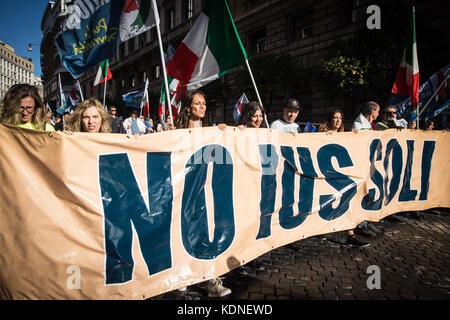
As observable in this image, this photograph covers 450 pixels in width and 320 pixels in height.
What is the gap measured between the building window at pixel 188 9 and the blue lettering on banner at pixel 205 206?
76.4 feet

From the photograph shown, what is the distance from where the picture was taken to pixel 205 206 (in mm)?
2328

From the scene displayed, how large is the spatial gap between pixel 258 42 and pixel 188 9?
32.0ft

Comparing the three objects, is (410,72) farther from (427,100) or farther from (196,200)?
(196,200)

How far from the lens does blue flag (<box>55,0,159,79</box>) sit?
356cm

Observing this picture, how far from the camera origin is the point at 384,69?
8664 millimetres

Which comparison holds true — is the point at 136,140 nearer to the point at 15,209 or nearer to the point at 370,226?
the point at 15,209

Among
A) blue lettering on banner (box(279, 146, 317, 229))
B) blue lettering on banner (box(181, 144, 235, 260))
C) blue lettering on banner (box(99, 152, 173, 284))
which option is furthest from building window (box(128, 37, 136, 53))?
blue lettering on banner (box(99, 152, 173, 284))

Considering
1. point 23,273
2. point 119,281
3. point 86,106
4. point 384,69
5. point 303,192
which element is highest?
point 384,69

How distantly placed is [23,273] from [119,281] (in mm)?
606

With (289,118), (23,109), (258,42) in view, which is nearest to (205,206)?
(23,109)

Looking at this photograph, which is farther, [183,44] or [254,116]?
[183,44]

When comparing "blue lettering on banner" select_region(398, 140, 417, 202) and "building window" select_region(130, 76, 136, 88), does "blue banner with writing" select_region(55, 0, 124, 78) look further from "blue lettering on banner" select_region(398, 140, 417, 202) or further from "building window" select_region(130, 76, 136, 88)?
"building window" select_region(130, 76, 136, 88)
